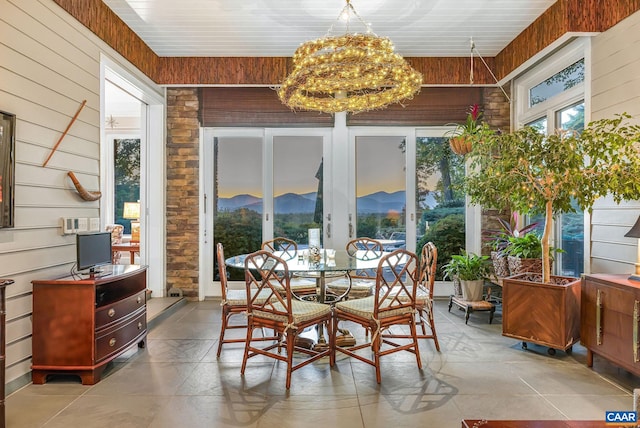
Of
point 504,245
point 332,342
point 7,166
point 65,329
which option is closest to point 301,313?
point 332,342

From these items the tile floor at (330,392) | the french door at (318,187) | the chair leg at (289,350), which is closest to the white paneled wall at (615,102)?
the tile floor at (330,392)

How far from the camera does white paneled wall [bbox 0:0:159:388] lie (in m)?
2.49

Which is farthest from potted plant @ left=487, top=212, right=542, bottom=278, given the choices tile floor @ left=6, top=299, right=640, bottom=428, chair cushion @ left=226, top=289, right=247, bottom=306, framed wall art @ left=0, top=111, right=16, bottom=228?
framed wall art @ left=0, top=111, right=16, bottom=228

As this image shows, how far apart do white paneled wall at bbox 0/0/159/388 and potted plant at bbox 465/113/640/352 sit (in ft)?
11.0

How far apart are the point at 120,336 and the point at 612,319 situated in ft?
11.4

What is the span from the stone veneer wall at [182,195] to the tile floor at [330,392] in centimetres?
171

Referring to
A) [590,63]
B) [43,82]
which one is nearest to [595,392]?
[590,63]

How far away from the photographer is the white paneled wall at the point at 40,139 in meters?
2.49

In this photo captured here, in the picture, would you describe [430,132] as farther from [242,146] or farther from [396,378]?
[396,378]

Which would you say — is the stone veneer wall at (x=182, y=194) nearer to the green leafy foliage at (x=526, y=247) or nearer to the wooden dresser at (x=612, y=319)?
the green leafy foliage at (x=526, y=247)

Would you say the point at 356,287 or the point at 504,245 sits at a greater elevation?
the point at 504,245

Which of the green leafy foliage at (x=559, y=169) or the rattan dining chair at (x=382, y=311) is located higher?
the green leafy foliage at (x=559, y=169)

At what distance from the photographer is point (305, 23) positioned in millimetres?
3859

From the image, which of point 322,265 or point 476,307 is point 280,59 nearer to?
point 322,265
